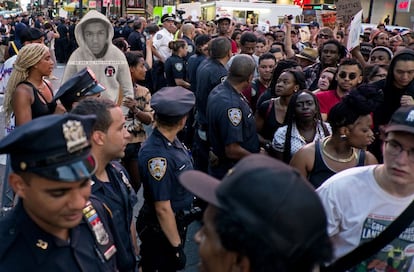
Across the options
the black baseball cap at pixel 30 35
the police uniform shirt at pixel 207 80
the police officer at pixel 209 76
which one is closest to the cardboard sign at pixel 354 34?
the police officer at pixel 209 76

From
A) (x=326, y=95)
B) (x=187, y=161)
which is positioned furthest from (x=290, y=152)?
(x=326, y=95)

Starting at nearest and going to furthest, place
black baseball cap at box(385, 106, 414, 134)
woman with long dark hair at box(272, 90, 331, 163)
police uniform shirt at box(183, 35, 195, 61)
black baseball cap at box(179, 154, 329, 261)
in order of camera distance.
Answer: black baseball cap at box(179, 154, 329, 261)
black baseball cap at box(385, 106, 414, 134)
woman with long dark hair at box(272, 90, 331, 163)
police uniform shirt at box(183, 35, 195, 61)

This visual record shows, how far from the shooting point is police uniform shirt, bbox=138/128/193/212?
9.31ft

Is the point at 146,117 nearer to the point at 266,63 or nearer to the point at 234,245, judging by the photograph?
the point at 266,63

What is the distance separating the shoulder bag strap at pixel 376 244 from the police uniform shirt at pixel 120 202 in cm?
102

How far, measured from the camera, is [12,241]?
5.38 feet

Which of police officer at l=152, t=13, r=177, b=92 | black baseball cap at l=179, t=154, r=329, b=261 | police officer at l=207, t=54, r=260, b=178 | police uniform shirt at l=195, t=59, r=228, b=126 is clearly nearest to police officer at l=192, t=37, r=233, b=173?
police uniform shirt at l=195, t=59, r=228, b=126

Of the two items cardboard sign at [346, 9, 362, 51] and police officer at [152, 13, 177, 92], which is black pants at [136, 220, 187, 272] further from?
police officer at [152, 13, 177, 92]

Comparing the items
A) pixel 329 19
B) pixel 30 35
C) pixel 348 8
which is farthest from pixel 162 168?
pixel 329 19

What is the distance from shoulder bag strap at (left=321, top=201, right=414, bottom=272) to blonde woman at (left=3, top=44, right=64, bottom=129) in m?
2.60

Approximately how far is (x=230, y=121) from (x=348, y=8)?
421 cm

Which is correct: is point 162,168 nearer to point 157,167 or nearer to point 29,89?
point 157,167

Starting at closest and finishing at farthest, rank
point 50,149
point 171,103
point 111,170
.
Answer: point 50,149 → point 111,170 → point 171,103

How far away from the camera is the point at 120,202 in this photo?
237 cm
